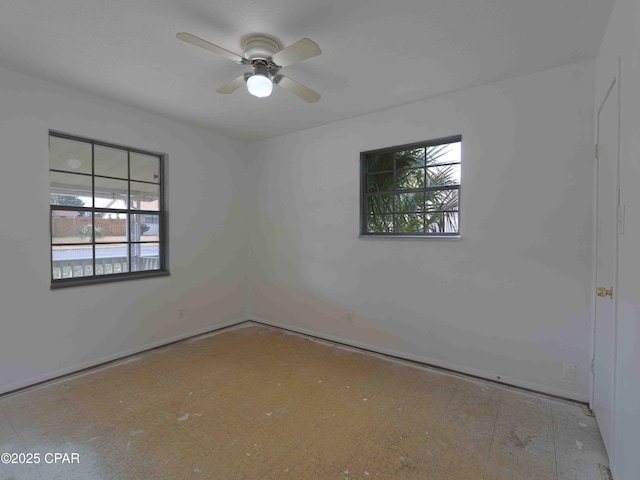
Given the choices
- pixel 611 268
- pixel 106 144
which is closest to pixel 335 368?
pixel 611 268

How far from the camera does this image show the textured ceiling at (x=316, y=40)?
1.81m

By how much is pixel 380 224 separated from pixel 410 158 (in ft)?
2.43

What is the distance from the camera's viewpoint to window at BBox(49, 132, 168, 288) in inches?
114

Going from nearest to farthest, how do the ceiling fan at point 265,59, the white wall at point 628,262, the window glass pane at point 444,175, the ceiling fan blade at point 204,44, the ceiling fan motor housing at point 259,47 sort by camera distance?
the white wall at point 628,262, the ceiling fan blade at point 204,44, the ceiling fan at point 265,59, the ceiling fan motor housing at point 259,47, the window glass pane at point 444,175

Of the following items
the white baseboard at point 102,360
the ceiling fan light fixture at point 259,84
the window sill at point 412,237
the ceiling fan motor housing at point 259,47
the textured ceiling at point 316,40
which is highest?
the textured ceiling at point 316,40

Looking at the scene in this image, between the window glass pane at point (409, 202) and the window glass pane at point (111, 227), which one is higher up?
the window glass pane at point (409, 202)

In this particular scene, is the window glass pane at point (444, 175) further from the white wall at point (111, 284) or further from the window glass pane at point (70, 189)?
the window glass pane at point (70, 189)

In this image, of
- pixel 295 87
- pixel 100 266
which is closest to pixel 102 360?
pixel 100 266

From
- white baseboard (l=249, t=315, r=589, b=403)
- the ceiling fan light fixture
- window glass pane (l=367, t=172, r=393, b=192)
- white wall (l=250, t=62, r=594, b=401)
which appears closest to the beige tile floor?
white baseboard (l=249, t=315, r=589, b=403)

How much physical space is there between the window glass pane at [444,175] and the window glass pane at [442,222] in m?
0.30

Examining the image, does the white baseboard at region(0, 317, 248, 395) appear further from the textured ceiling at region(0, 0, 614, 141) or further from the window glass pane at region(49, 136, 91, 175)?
the textured ceiling at region(0, 0, 614, 141)

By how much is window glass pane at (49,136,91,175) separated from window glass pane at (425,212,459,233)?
11.0ft

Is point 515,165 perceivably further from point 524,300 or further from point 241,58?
point 241,58

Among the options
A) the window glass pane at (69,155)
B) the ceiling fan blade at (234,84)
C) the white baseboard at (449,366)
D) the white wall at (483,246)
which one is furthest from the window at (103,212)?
the white baseboard at (449,366)
